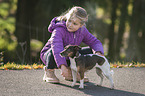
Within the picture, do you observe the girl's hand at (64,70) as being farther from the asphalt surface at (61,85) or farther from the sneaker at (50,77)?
the sneaker at (50,77)

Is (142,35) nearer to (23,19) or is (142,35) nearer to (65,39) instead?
(23,19)

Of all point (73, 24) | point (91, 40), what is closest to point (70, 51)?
point (73, 24)

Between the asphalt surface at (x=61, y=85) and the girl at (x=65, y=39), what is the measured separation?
0.31 metres

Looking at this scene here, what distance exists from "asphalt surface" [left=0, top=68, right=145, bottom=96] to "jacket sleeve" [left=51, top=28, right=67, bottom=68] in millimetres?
479

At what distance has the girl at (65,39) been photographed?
464 cm

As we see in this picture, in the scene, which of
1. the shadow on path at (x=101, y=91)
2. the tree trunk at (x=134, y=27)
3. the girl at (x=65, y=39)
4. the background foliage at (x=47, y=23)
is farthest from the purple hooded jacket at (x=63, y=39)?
the tree trunk at (x=134, y=27)

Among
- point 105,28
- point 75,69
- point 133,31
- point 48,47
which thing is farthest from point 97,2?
point 75,69

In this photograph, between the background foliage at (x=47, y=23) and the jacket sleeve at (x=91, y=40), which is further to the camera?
the background foliage at (x=47, y=23)

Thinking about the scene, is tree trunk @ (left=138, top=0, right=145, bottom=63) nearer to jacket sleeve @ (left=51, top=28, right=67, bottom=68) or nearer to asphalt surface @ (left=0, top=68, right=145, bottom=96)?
asphalt surface @ (left=0, top=68, right=145, bottom=96)

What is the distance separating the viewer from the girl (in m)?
4.64

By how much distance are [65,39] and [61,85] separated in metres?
0.92

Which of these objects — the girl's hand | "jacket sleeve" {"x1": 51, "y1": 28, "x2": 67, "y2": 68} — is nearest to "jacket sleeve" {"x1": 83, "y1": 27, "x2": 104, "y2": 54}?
"jacket sleeve" {"x1": 51, "y1": 28, "x2": 67, "y2": 68}

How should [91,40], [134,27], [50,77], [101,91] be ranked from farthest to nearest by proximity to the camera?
[134,27]
[91,40]
[50,77]
[101,91]

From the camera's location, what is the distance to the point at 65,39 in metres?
5.00
